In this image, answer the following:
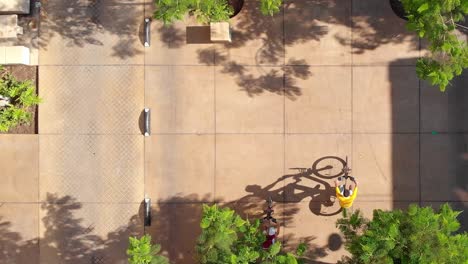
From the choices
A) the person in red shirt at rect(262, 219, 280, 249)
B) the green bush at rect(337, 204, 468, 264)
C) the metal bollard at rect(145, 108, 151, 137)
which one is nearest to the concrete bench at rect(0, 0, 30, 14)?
the metal bollard at rect(145, 108, 151, 137)

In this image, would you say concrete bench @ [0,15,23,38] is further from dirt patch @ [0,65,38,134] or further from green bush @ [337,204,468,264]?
green bush @ [337,204,468,264]

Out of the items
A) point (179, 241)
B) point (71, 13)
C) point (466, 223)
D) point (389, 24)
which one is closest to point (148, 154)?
point (179, 241)

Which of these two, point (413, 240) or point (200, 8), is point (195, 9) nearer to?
point (200, 8)

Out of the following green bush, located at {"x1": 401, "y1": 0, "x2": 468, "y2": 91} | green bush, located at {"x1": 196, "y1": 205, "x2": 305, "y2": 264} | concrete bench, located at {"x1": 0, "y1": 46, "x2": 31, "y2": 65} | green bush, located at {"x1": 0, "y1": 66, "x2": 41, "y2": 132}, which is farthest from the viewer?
concrete bench, located at {"x1": 0, "y1": 46, "x2": 31, "y2": 65}

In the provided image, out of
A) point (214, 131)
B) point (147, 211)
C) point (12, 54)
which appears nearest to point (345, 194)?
point (214, 131)

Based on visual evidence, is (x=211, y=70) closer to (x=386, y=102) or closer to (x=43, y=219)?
(x=386, y=102)

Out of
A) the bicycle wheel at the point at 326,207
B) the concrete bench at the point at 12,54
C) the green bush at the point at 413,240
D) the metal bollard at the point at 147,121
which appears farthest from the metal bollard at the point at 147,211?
the green bush at the point at 413,240
